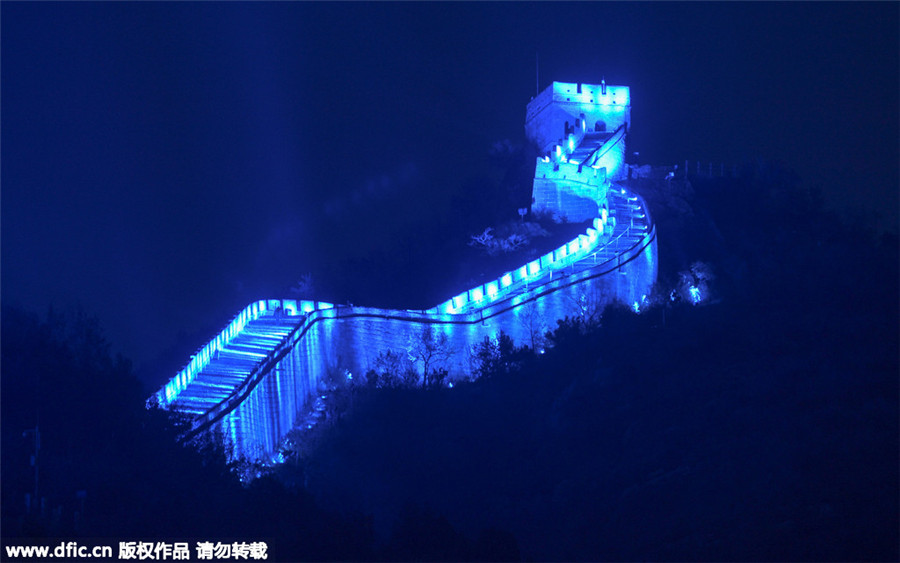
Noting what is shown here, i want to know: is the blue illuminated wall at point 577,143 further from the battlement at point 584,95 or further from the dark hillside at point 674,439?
the dark hillside at point 674,439

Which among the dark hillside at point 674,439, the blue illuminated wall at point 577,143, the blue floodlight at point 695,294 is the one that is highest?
the blue illuminated wall at point 577,143

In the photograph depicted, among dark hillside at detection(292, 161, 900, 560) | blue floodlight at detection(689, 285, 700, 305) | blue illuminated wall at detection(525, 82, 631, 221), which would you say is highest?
blue illuminated wall at detection(525, 82, 631, 221)

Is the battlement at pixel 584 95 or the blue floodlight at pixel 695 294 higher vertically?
the battlement at pixel 584 95

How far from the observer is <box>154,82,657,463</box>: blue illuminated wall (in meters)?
46.6

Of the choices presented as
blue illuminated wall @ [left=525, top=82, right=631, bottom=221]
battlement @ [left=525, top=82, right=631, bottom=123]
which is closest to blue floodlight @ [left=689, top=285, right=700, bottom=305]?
blue illuminated wall @ [left=525, top=82, right=631, bottom=221]

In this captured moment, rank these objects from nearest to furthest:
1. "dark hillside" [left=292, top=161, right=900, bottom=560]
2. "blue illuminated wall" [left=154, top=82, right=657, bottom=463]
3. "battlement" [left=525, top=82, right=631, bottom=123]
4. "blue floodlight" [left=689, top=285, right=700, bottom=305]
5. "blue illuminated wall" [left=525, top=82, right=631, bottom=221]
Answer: "dark hillside" [left=292, top=161, right=900, bottom=560] → "blue illuminated wall" [left=154, top=82, right=657, bottom=463] → "blue floodlight" [left=689, top=285, right=700, bottom=305] → "blue illuminated wall" [left=525, top=82, right=631, bottom=221] → "battlement" [left=525, top=82, right=631, bottom=123]

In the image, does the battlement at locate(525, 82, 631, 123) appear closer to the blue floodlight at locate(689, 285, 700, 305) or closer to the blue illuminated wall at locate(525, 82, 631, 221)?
the blue illuminated wall at locate(525, 82, 631, 221)

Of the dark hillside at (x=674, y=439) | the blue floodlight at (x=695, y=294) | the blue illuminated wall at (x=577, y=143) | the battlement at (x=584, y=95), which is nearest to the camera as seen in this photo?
the dark hillside at (x=674, y=439)

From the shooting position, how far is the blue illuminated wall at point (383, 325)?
46.6 metres

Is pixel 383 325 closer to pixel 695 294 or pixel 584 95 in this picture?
pixel 695 294

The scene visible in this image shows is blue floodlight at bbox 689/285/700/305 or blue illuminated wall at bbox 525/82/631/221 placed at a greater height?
blue illuminated wall at bbox 525/82/631/221

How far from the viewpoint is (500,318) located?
54094 mm

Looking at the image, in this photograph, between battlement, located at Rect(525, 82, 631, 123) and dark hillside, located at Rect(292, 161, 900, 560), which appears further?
battlement, located at Rect(525, 82, 631, 123)

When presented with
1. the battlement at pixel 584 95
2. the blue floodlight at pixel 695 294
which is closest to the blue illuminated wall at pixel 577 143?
the battlement at pixel 584 95
